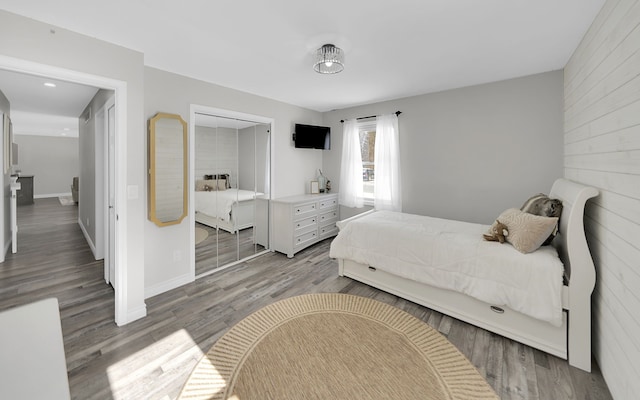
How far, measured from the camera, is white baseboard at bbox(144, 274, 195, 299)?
2775mm

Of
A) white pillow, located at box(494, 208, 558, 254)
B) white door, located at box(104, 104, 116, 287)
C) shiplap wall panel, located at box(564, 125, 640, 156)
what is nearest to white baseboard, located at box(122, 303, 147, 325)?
white door, located at box(104, 104, 116, 287)

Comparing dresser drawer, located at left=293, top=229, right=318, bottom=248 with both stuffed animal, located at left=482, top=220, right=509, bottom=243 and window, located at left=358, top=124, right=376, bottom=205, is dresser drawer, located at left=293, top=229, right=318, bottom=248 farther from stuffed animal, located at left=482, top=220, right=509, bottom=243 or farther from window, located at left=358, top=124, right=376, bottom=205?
stuffed animal, located at left=482, top=220, right=509, bottom=243

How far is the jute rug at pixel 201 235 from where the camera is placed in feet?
10.8

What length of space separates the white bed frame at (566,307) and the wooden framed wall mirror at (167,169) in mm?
2841

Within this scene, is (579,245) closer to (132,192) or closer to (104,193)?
(132,192)

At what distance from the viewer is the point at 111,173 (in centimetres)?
275

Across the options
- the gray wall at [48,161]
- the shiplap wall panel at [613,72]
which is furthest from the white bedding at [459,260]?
the gray wall at [48,161]

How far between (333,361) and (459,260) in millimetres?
1401

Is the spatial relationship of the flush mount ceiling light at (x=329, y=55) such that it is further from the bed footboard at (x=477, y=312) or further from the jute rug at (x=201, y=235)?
the jute rug at (x=201, y=235)

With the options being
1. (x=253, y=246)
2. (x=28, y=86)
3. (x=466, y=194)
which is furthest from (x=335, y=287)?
(x=28, y=86)

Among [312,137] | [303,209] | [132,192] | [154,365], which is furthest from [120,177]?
[312,137]

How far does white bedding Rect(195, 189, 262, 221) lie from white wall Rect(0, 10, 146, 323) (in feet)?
2.81

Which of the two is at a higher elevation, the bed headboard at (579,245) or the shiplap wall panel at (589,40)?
the shiplap wall panel at (589,40)

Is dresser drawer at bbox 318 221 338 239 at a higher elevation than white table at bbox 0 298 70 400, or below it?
below
